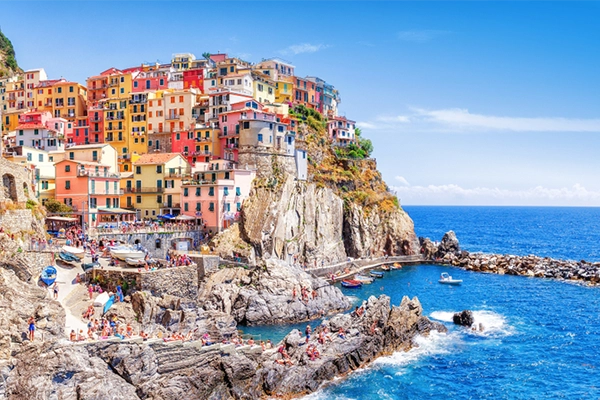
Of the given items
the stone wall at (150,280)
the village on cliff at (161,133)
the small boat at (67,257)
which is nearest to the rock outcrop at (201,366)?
the stone wall at (150,280)

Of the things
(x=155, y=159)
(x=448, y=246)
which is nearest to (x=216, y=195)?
(x=155, y=159)

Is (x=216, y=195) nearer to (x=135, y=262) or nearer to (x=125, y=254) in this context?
(x=125, y=254)

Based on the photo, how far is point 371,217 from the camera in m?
86.6

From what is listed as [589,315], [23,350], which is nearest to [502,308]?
[589,315]

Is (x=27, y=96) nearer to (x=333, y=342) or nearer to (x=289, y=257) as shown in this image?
(x=289, y=257)

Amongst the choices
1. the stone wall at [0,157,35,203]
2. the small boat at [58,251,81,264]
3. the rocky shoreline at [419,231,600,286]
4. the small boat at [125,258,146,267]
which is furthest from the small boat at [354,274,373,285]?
the stone wall at [0,157,35,203]

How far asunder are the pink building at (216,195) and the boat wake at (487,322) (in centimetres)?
2648

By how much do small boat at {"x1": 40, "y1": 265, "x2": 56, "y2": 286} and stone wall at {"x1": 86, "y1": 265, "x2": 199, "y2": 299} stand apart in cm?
406

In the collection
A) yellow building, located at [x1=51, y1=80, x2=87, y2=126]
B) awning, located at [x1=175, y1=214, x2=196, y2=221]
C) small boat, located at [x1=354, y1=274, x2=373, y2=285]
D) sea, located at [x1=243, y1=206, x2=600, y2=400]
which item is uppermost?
yellow building, located at [x1=51, y1=80, x2=87, y2=126]

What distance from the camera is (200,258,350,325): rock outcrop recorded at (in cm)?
5044

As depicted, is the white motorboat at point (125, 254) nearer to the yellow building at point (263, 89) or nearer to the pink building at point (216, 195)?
the pink building at point (216, 195)

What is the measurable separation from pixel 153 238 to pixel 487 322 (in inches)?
1367

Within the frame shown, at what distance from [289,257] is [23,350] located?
142ft

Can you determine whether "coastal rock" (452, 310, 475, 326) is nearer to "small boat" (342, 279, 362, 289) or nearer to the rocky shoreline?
"small boat" (342, 279, 362, 289)
